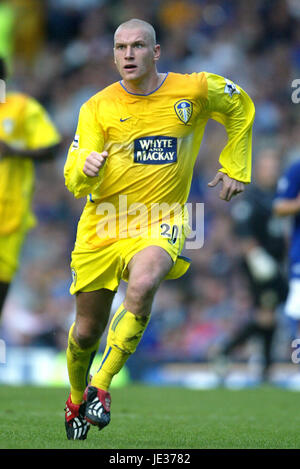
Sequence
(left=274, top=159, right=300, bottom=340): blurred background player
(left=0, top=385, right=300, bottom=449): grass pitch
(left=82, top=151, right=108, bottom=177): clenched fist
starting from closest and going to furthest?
(left=82, top=151, right=108, bottom=177): clenched fist → (left=0, top=385, right=300, bottom=449): grass pitch → (left=274, top=159, right=300, bottom=340): blurred background player

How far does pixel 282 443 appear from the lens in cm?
509

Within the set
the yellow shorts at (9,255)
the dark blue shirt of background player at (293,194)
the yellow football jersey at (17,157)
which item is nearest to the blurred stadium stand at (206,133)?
the yellow football jersey at (17,157)

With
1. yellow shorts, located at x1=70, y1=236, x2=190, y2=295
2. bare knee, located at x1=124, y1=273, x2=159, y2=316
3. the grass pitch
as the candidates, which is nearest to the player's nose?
yellow shorts, located at x1=70, y1=236, x2=190, y2=295

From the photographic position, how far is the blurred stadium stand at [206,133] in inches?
477

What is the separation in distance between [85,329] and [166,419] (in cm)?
164

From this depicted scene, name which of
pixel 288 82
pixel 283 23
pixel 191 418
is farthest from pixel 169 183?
pixel 283 23

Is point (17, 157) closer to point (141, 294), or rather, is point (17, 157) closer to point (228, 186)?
point (228, 186)

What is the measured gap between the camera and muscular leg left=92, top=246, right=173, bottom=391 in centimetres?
493

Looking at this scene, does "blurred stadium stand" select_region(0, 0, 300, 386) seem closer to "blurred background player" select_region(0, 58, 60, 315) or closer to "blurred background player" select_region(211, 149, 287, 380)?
"blurred background player" select_region(211, 149, 287, 380)

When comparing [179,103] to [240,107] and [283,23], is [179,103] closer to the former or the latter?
[240,107]

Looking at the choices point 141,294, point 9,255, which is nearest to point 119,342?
point 141,294

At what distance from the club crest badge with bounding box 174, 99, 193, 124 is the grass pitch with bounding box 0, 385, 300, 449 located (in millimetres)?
1881

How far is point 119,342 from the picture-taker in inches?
197

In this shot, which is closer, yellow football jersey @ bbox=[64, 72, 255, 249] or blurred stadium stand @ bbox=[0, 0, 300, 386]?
yellow football jersey @ bbox=[64, 72, 255, 249]
